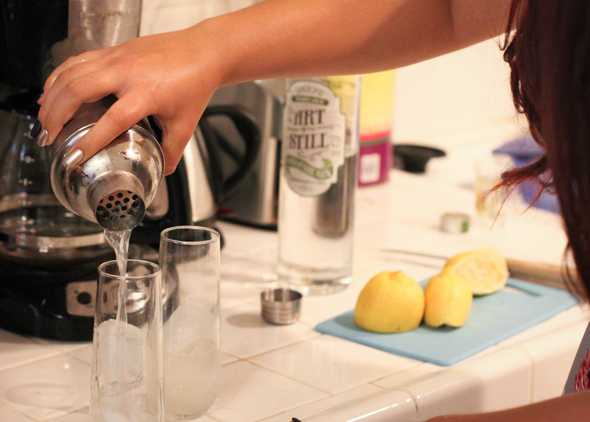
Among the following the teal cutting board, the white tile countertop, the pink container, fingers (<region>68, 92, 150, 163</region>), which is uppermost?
fingers (<region>68, 92, 150, 163</region>)

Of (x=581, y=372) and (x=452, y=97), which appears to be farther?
(x=452, y=97)

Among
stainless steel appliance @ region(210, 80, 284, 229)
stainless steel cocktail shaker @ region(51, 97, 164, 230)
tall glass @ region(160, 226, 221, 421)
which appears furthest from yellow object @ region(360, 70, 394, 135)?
stainless steel cocktail shaker @ region(51, 97, 164, 230)

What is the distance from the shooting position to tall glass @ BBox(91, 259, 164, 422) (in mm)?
949

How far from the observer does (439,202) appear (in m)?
1.83

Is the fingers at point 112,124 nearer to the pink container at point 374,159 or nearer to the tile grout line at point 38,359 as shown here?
the tile grout line at point 38,359

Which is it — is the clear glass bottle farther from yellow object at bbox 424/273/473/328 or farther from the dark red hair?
the dark red hair

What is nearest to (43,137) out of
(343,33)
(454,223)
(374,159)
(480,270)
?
(343,33)

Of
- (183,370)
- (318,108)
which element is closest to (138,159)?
(183,370)

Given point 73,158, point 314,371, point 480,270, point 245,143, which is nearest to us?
point 73,158

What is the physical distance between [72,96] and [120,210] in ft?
0.34

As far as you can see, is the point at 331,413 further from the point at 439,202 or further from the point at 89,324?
the point at 439,202

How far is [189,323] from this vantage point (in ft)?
3.51

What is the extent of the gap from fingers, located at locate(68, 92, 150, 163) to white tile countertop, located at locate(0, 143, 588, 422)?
280 millimetres

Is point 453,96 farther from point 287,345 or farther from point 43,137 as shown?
point 43,137
